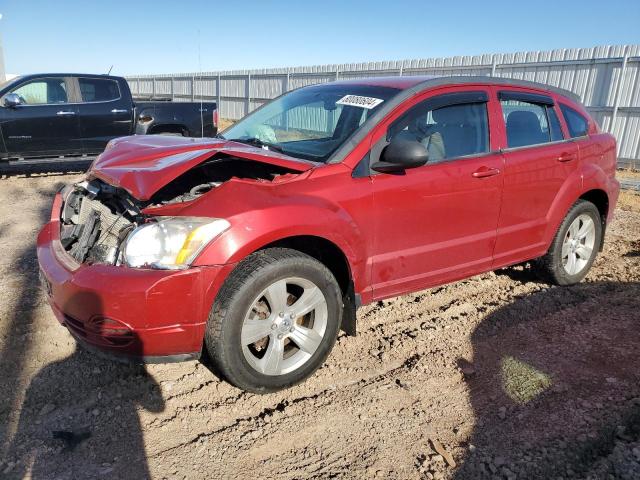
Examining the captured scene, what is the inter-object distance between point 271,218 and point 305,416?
3.63ft

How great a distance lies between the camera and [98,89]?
9625 mm

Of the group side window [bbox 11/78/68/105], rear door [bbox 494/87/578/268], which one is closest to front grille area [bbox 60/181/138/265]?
rear door [bbox 494/87/578/268]

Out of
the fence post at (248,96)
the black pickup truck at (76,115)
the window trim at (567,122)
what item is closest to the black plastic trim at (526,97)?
the window trim at (567,122)

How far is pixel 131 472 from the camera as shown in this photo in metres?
2.34

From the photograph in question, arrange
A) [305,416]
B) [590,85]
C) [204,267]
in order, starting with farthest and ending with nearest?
[590,85] < [305,416] < [204,267]

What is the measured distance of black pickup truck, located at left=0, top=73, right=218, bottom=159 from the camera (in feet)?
28.8

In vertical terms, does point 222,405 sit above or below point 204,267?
below

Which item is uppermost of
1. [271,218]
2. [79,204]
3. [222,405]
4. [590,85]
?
[590,85]

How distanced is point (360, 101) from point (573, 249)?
8.40 ft

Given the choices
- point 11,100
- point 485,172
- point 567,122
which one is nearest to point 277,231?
point 485,172

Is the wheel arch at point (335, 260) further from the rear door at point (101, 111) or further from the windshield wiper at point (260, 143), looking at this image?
the rear door at point (101, 111)

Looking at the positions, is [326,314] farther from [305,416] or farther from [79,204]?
[79,204]

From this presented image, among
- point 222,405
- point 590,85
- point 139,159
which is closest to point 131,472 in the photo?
point 222,405

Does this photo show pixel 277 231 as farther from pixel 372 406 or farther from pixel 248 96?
pixel 248 96
